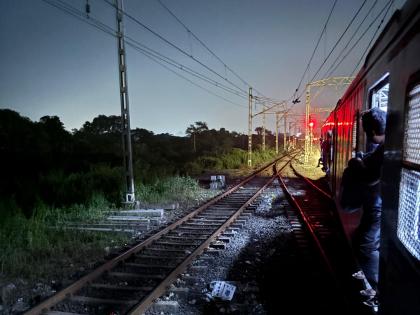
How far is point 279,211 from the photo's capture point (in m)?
10.8

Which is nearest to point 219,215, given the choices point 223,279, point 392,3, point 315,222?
point 315,222

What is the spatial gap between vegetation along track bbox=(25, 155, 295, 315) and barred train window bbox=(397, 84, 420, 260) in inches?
126

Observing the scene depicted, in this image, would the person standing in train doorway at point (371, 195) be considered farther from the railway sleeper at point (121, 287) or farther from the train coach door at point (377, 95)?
the railway sleeper at point (121, 287)

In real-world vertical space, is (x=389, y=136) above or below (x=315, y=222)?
above

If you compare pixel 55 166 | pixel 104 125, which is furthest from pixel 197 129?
pixel 55 166

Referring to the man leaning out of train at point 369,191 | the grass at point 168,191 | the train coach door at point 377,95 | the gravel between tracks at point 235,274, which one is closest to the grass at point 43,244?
the gravel between tracks at point 235,274

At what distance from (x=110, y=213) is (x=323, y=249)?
626 cm

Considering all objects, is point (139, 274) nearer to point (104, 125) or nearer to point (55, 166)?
point (55, 166)

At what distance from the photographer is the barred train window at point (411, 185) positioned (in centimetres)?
213

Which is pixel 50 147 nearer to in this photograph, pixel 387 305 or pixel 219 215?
pixel 219 215

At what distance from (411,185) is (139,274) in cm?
449

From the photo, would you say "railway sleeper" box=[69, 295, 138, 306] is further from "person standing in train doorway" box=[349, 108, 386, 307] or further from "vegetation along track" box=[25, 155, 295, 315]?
"person standing in train doorway" box=[349, 108, 386, 307]

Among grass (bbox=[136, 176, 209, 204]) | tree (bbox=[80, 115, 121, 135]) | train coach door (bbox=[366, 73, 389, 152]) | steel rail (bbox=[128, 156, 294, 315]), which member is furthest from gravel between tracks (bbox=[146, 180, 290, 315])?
tree (bbox=[80, 115, 121, 135])

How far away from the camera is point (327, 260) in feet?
19.6
